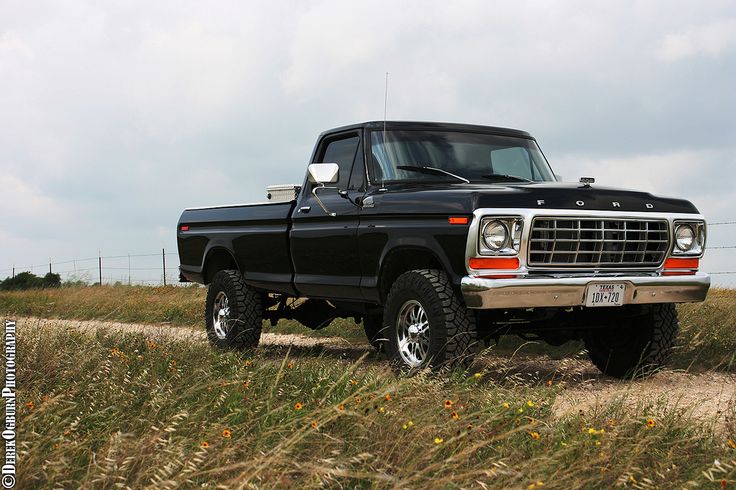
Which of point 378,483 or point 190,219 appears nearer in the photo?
point 378,483

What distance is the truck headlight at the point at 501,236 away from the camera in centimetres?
658

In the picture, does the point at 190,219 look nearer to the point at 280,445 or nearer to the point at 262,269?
the point at 262,269

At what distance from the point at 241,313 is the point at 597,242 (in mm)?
4215

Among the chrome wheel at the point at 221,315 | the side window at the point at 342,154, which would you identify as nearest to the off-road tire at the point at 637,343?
the side window at the point at 342,154

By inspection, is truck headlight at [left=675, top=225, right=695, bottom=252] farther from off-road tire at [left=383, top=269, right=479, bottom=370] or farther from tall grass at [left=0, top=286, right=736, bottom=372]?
off-road tire at [left=383, top=269, right=479, bottom=370]

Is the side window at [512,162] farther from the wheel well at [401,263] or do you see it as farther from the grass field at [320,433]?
the grass field at [320,433]

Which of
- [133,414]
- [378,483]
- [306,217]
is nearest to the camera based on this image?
[378,483]

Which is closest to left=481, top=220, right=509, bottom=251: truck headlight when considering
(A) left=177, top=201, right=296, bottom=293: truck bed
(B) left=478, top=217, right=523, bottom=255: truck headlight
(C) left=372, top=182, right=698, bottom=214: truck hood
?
(B) left=478, top=217, right=523, bottom=255: truck headlight

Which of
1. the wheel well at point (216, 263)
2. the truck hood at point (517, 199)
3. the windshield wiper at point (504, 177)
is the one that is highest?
the windshield wiper at point (504, 177)

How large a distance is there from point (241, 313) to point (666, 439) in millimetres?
5666

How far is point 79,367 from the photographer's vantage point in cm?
656

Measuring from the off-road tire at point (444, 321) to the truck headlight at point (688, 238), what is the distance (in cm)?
199

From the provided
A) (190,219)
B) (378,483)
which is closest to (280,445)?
(378,483)

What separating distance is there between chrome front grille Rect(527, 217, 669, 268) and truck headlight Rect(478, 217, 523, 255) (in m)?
0.13
